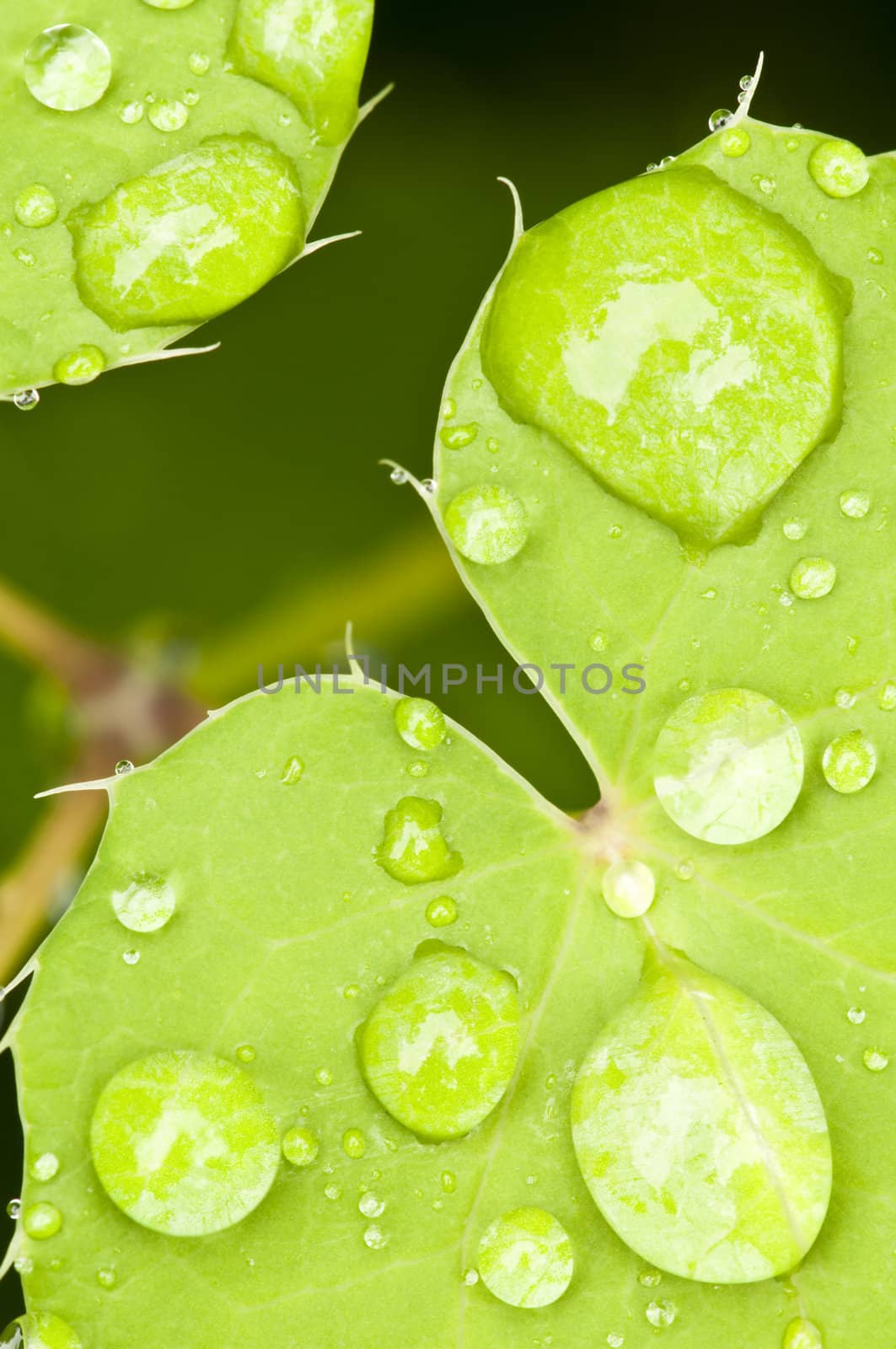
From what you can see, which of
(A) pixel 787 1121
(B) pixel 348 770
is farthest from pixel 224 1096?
(A) pixel 787 1121

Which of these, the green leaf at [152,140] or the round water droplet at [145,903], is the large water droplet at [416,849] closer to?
the round water droplet at [145,903]

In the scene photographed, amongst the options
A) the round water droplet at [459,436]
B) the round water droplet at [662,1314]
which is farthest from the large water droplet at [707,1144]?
the round water droplet at [459,436]

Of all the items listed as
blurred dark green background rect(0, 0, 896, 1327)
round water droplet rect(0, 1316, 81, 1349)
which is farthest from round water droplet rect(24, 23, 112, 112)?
round water droplet rect(0, 1316, 81, 1349)

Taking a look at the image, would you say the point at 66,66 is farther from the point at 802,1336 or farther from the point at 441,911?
→ the point at 802,1336

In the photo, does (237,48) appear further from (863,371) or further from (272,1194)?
(272,1194)

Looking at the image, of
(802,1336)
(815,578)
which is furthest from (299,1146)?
(815,578)

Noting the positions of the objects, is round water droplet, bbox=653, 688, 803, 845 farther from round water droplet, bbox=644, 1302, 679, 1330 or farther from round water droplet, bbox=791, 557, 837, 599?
round water droplet, bbox=644, 1302, 679, 1330
